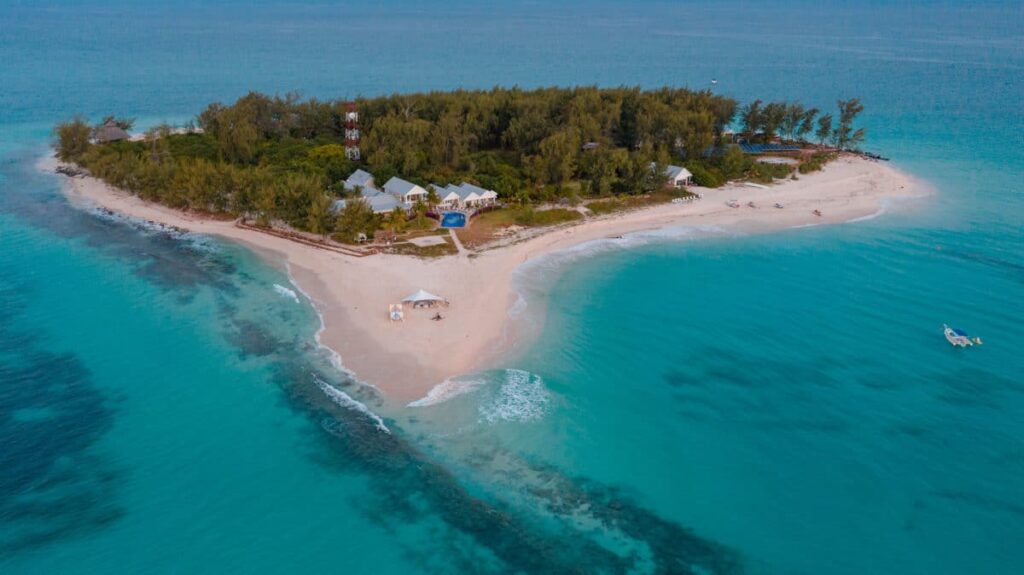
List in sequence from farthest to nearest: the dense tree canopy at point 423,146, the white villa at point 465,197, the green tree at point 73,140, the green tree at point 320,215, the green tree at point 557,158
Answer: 1. the green tree at point 73,140
2. the green tree at point 557,158
3. the white villa at point 465,197
4. the dense tree canopy at point 423,146
5. the green tree at point 320,215

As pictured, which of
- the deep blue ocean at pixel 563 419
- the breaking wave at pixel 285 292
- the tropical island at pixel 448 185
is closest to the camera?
the deep blue ocean at pixel 563 419

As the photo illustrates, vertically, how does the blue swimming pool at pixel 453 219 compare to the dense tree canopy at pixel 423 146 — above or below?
below

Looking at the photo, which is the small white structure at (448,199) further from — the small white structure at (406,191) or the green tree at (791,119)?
the green tree at (791,119)

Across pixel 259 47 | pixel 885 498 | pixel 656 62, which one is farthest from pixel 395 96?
pixel 259 47

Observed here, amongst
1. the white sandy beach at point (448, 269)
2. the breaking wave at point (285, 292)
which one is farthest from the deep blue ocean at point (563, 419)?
the white sandy beach at point (448, 269)

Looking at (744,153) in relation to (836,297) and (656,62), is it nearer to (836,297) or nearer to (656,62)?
(836,297)

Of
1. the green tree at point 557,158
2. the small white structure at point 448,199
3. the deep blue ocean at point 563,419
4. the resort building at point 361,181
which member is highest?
the green tree at point 557,158
